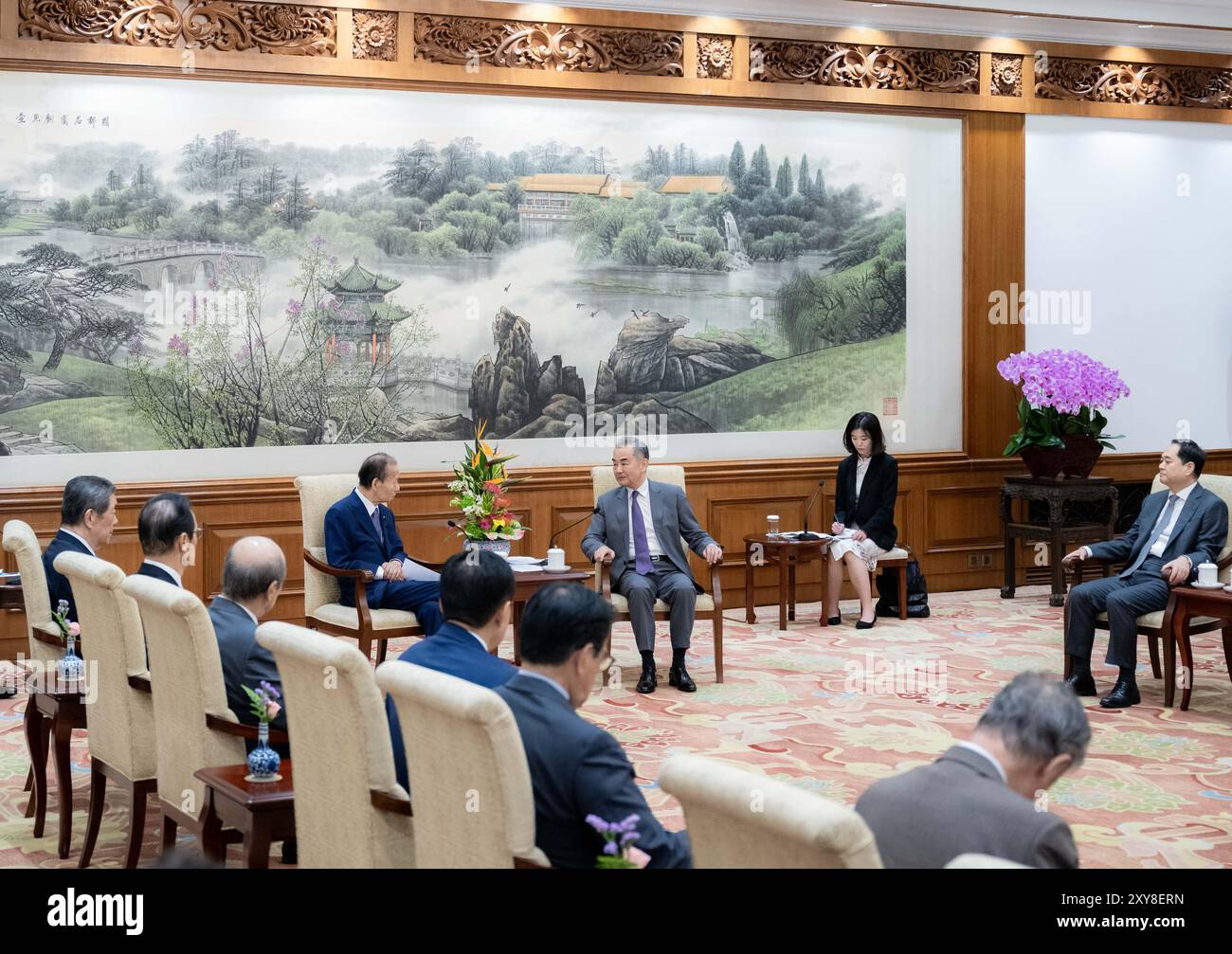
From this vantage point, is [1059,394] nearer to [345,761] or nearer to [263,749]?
[263,749]

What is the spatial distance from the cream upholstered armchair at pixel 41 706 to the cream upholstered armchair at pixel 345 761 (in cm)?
178

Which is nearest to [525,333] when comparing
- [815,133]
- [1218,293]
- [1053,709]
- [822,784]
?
[815,133]

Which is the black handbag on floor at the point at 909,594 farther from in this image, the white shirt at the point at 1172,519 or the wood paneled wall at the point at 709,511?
the white shirt at the point at 1172,519

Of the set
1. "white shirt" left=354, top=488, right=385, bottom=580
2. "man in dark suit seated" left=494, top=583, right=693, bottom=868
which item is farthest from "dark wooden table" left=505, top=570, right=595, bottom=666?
"man in dark suit seated" left=494, top=583, right=693, bottom=868

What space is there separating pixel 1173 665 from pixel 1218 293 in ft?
18.7

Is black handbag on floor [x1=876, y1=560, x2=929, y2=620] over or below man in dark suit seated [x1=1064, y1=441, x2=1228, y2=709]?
below

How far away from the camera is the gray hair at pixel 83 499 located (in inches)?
222

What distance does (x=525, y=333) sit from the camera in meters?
9.47

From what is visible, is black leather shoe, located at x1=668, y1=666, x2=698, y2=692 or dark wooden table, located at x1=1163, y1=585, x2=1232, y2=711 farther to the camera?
black leather shoe, located at x1=668, y1=666, x2=698, y2=692

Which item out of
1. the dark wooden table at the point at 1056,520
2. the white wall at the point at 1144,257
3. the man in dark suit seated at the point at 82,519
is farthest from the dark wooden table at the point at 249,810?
the white wall at the point at 1144,257

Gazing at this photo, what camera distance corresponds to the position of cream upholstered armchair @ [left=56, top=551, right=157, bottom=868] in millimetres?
4449

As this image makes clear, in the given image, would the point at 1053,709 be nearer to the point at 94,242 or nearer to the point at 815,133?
the point at 94,242

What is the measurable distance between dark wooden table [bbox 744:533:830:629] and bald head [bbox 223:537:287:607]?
205 inches

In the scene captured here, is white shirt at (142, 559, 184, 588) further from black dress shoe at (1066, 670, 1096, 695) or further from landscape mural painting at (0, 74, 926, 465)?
black dress shoe at (1066, 670, 1096, 695)
